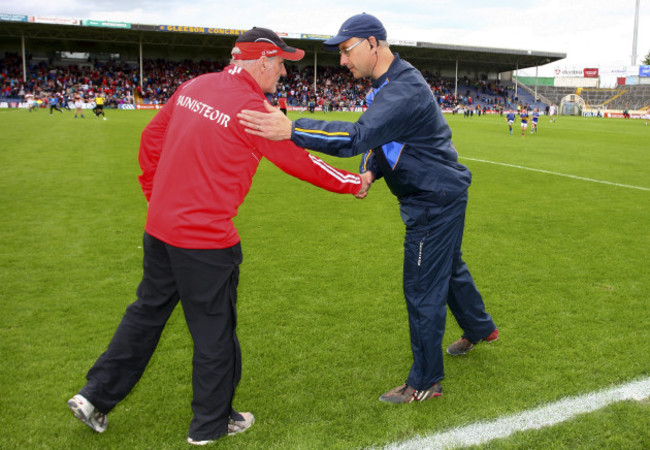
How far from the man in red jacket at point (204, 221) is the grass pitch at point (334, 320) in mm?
361

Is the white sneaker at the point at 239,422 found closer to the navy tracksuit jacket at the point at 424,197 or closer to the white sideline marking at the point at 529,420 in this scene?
the white sideline marking at the point at 529,420

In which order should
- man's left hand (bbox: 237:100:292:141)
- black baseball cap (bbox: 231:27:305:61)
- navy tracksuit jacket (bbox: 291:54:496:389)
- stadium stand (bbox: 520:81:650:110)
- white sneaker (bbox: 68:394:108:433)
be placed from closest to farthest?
man's left hand (bbox: 237:100:292:141)
black baseball cap (bbox: 231:27:305:61)
white sneaker (bbox: 68:394:108:433)
navy tracksuit jacket (bbox: 291:54:496:389)
stadium stand (bbox: 520:81:650:110)

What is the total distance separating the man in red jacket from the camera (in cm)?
273

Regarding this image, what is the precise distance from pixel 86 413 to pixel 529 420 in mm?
2651

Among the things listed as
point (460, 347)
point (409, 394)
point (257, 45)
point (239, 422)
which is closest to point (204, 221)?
point (257, 45)

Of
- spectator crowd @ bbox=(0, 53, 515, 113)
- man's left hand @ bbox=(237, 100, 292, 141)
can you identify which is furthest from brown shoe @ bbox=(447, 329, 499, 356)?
spectator crowd @ bbox=(0, 53, 515, 113)

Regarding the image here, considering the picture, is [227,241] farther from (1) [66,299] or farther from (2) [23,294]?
(2) [23,294]

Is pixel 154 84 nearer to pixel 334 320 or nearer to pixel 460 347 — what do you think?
pixel 334 320

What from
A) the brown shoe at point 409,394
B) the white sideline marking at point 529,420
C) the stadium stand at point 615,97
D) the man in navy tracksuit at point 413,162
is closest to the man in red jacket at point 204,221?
the man in navy tracksuit at point 413,162

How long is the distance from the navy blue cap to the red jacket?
2.06 ft

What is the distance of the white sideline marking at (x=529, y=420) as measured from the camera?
3037mm

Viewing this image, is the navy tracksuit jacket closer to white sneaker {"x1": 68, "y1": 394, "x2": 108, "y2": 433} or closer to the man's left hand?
the man's left hand

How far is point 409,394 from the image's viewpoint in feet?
11.5

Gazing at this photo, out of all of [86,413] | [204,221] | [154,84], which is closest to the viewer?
[204,221]
